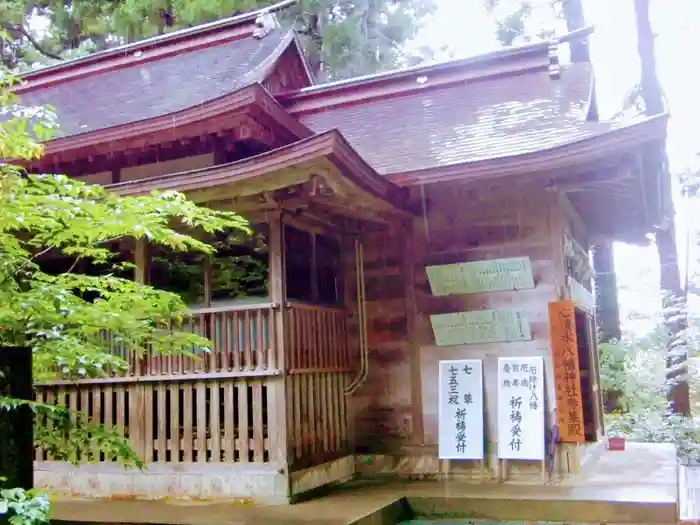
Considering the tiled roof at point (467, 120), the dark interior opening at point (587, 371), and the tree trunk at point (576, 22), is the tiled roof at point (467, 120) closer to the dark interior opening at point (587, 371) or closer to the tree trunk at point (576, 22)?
the dark interior opening at point (587, 371)

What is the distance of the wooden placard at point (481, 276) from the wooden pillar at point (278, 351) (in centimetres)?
166

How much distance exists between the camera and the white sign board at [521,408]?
6.12 m

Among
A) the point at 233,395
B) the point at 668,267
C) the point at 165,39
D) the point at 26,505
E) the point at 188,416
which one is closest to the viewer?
the point at 26,505

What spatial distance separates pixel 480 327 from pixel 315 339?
62.4 inches

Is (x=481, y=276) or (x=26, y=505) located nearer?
(x=26, y=505)

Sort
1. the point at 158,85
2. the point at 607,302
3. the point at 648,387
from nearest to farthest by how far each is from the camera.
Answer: the point at 158,85 → the point at 648,387 → the point at 607,302

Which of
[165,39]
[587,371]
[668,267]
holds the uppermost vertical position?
[165,39]

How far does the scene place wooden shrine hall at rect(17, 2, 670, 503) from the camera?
18.6 feet

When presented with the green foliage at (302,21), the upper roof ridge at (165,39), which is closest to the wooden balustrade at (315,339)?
the upper roof ridge at (165,39)

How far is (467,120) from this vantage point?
7867 mm

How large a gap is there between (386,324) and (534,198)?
1.90m

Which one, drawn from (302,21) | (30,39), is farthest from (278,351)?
(30,39)

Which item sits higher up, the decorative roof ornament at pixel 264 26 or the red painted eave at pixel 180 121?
the decorative roof ornament at pixel 264 26

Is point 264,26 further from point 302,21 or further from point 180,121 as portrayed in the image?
point 302,21
